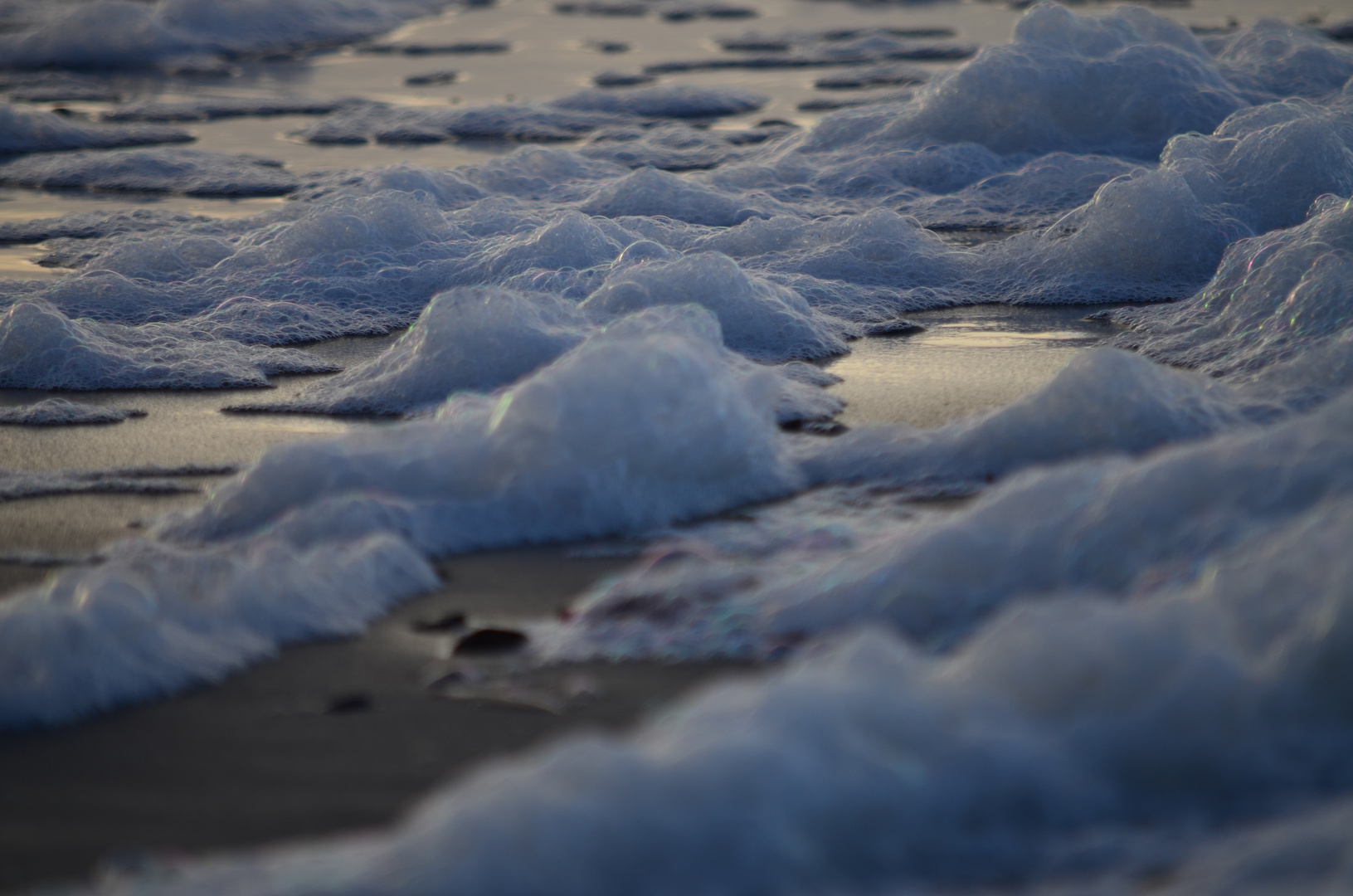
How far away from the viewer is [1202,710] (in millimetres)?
2227

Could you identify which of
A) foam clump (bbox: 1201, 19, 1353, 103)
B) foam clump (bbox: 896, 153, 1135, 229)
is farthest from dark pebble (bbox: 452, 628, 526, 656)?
foam clump (bbox: 1201, 19, 1353, 103)

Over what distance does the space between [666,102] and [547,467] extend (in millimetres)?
9577

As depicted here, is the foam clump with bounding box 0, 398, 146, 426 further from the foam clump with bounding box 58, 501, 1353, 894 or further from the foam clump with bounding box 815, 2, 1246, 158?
the foam clump with bounding box 815, 2, 1246, 158

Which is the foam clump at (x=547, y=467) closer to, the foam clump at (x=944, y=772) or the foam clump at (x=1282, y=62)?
the foam clump at (x=944, y=772)

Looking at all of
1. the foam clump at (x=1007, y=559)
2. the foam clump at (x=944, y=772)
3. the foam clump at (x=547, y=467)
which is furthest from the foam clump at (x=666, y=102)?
the foam clump at (x=944, y=772)

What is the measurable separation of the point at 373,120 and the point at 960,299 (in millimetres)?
7449

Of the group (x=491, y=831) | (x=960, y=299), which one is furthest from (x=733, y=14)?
(x=491, y=831)

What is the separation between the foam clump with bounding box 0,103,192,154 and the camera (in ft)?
35.9

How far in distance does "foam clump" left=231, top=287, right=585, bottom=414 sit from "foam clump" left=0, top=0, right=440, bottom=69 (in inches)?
518

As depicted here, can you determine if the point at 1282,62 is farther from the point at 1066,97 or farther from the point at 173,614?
the point at 173,614

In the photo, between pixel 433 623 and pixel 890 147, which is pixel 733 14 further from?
pixel 433 623

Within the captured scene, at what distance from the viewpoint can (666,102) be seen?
12.5 metres

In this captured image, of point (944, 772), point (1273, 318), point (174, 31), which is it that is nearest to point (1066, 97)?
point (1273, 318)

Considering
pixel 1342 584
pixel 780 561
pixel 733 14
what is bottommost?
pixel 780 561
